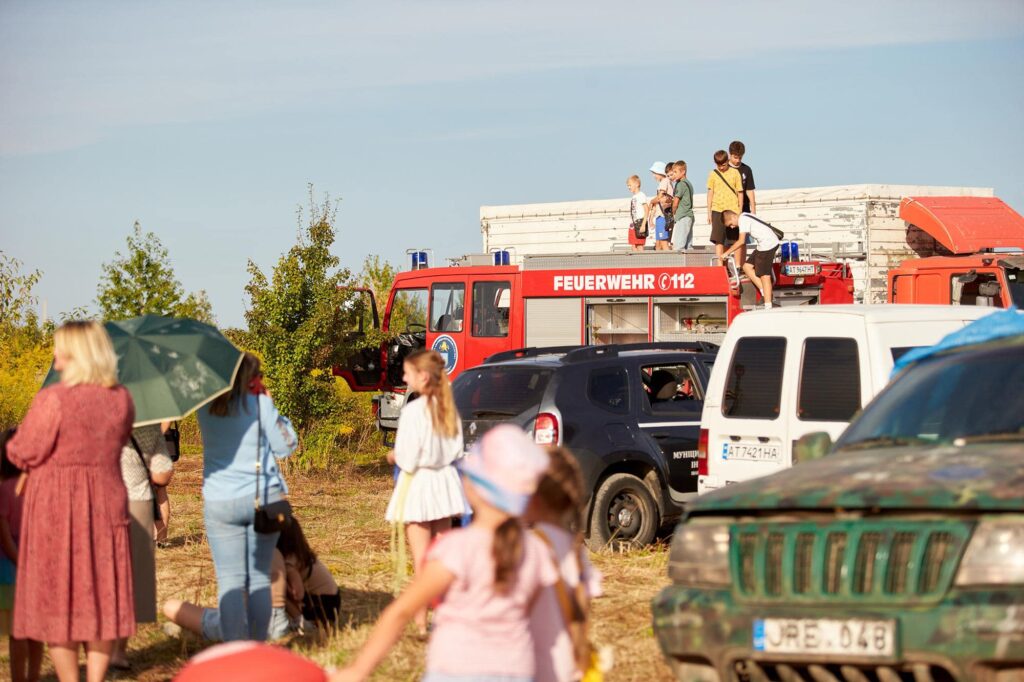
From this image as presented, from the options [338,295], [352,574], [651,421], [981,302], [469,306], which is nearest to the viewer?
[352,574]

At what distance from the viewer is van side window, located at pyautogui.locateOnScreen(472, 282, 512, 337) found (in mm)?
19656

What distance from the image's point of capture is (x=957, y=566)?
513cm

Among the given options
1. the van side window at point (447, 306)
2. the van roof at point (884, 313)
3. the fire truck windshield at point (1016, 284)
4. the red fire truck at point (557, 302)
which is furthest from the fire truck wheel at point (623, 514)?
the van side window at point (447, 306)

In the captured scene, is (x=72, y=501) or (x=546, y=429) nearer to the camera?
(x=72, y=501)

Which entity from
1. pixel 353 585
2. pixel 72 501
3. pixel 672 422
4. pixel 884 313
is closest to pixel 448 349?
pixel 672 422

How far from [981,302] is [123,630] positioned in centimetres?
1271

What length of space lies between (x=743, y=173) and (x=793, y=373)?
7.85 meters

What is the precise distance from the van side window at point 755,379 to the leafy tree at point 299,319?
8.96 meters

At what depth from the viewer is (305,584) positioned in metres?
8.61

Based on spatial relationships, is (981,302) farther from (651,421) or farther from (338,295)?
(338,295)

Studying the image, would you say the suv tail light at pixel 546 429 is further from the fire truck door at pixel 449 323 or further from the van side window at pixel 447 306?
the van side window at pixel 447 306

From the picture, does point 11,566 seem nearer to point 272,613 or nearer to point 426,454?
point 272,613

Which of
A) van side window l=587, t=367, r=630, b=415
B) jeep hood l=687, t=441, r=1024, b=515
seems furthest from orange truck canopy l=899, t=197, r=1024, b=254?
jeep hood l=687, t=441, r=1024, b=515

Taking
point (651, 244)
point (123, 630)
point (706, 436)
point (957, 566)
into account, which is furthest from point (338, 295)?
point (957, 566)
